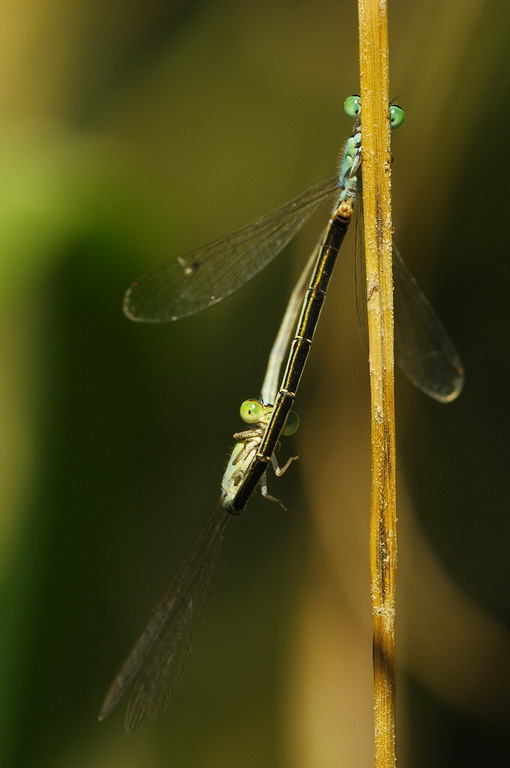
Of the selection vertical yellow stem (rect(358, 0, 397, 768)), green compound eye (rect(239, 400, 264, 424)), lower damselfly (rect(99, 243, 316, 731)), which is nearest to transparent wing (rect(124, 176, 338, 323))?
lower damselfly (rect(99, 243, 316, 731))

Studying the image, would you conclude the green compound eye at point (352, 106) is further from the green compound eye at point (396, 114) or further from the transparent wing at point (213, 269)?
the transparent wing at point (213, 269)

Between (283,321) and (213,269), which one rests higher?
(213,269)

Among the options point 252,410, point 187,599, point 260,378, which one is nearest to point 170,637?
point 187,599

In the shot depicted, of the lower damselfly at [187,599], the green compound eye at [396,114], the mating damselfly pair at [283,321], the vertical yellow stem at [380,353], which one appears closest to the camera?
the vertical yellow stem at [380,353]

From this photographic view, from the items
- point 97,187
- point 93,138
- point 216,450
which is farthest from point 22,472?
point 93,138

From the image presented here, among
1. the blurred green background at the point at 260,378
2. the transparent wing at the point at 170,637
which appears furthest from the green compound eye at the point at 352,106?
the transparent wing at the point at 170,637

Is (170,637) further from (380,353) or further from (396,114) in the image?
(396,114)

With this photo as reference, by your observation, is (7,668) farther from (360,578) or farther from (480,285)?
(480,285)
